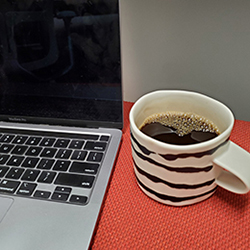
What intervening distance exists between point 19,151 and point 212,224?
0.30 metres

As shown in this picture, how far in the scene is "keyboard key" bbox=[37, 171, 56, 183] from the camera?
32cm

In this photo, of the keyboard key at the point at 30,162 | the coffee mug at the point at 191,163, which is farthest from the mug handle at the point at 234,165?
the keyboard key at the point at 30,162

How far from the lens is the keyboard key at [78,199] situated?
29 centimetres

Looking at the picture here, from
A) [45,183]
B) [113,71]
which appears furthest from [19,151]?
[113,71]

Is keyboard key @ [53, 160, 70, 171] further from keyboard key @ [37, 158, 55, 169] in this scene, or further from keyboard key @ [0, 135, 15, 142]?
keyboard key @ [0, 135, 15, 142]

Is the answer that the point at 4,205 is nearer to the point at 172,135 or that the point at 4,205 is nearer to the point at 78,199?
the point at 78,199

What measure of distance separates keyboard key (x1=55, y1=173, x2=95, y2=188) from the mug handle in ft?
0.53

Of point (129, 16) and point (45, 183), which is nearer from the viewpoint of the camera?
point (45, 183)

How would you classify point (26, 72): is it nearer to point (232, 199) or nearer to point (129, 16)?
point (129, 16)

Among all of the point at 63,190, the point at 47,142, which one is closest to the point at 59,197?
the point at 63,190

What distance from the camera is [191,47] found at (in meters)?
0.44

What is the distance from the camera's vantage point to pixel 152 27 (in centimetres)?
44

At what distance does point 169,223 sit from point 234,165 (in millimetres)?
102

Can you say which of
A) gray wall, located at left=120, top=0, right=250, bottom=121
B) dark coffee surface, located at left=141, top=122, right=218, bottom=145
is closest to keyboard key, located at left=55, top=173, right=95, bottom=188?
dark coffee surface, located at left=141, top=122, right=218, bottom=145
